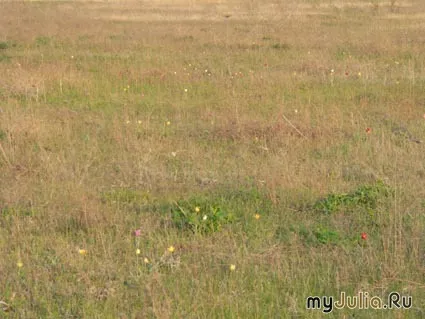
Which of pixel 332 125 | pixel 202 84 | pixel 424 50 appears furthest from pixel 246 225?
pixel 424 50

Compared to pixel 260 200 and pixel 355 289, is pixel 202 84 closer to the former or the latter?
pixel 260 200

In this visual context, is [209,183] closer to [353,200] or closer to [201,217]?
[201,217]

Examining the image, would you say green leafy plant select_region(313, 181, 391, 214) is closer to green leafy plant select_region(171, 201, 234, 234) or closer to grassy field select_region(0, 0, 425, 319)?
grassy field select_region(0, 0, 425, 319)

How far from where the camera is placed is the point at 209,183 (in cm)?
601

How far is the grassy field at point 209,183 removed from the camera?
3.94 m

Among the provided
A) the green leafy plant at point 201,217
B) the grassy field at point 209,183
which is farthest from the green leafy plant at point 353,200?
the green leafy plant at point 201,217

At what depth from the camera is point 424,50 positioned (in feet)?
46.4

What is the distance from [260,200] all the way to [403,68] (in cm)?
760

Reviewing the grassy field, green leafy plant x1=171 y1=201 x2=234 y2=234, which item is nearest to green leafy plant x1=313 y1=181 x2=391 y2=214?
the grassy field

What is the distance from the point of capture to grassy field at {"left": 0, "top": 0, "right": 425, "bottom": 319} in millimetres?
3938

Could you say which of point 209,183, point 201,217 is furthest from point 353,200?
point 209,183

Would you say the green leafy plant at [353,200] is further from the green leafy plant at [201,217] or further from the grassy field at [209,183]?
the green leafy plant at [201,217]

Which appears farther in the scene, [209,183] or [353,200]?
[209,183]

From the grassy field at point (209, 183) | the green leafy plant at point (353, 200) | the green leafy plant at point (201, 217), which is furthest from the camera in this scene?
the green leafy plant at point (353, 200)
